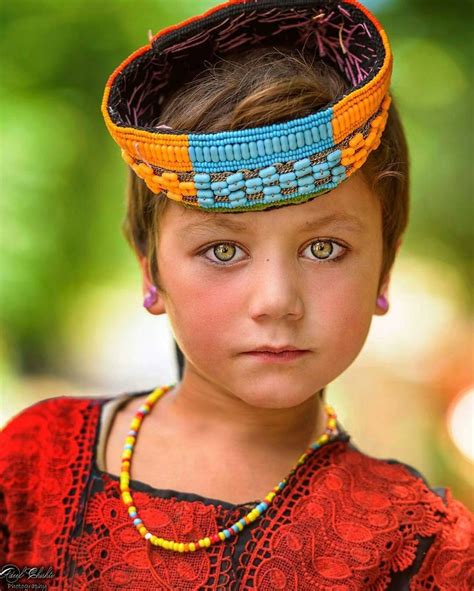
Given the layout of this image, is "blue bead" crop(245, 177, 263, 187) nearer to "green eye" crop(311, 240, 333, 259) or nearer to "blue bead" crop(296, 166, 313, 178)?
"blue bead" crop(296, 166, 313, 178)

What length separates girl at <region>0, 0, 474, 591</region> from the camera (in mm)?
1431

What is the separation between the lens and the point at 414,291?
3.79 metres

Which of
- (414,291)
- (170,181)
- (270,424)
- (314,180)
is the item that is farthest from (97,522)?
(414,291)

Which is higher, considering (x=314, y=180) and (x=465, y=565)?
(x=314, y=180)

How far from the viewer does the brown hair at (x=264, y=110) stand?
4.85 ft

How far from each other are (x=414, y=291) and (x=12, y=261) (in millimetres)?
1895

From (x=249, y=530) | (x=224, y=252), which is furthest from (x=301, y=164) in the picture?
(x=249, y=530)

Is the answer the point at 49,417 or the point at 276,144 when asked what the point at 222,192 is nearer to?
the point at 276,144

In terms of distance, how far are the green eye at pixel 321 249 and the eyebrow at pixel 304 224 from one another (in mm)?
36

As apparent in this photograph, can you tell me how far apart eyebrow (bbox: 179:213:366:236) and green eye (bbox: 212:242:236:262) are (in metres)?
0.04

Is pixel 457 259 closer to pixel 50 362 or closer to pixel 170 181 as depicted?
pixel 50 362

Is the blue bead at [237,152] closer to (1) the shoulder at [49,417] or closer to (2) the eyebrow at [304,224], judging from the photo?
(2) the eyebrow at [304,224]

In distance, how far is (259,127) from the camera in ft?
4.60

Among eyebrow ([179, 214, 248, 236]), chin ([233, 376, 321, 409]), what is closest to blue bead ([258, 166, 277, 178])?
eyebrow ([179, 214, 248, 236])
